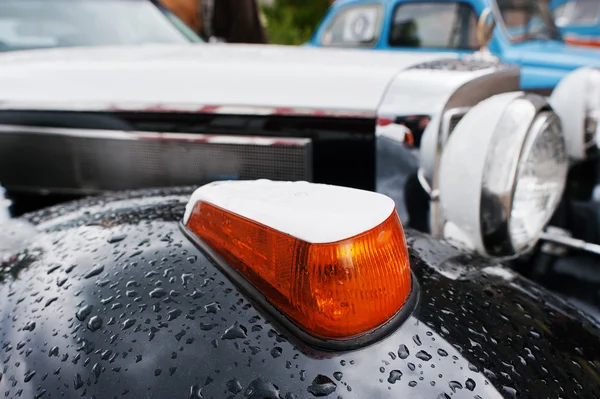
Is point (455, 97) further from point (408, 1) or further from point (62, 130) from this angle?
point (408, 1)

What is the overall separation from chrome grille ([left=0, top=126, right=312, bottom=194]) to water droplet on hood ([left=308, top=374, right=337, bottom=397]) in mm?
915

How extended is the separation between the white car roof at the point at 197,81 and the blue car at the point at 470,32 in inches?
109

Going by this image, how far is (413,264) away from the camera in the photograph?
111 centimetres

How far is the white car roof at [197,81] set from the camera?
1592 millimetres

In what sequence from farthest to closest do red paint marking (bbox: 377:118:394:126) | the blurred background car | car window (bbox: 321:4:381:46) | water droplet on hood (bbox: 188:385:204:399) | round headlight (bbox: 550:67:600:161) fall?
1. car window (bbox: 321:4:381:46)
2. the blurred background car
3. round headlight (bbox: 550:67:600:161)
4. red paint marking (bbox: 377:118:394:126)
5. water droplet on hood (bbox: 188:385:204:399)

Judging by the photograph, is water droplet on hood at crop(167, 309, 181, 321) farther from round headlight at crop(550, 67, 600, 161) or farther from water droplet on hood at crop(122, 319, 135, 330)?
round headlight at crop(550, 67, 600, 161)

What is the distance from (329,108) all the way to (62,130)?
2.97 ft

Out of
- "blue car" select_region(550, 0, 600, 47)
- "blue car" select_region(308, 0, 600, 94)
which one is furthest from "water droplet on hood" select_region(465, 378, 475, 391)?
"blue car" select_region(550, 0, 600, 47)

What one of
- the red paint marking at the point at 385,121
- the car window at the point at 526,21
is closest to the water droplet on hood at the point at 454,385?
the red paint marking at the point at 385,121

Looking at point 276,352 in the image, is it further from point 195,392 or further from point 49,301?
point 49,301

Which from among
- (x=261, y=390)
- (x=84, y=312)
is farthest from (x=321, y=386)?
(x=84, y=312)

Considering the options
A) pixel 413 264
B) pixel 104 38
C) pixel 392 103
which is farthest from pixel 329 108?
pixel 104 38

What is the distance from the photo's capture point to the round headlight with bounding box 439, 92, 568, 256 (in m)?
1.24

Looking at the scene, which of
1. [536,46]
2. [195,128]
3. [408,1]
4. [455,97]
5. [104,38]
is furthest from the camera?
[408,1]
